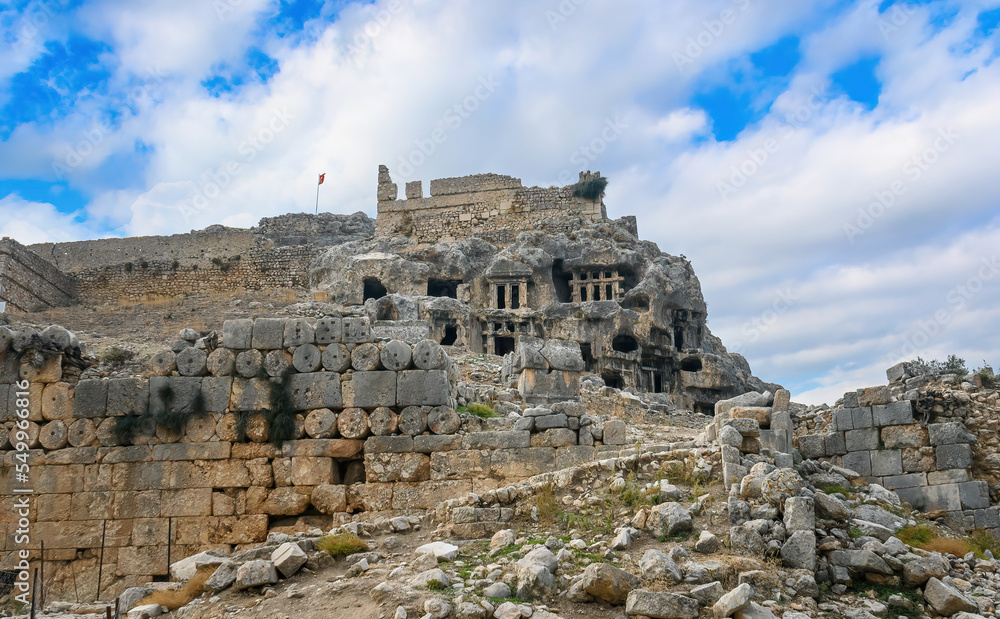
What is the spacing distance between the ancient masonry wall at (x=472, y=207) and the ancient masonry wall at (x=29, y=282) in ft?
55.6

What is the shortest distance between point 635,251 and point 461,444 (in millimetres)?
25396

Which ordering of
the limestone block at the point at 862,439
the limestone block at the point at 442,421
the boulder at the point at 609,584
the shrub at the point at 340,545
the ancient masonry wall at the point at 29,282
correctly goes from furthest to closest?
1. the ancient masonry wall at the point at 29,282
2. the limestone block at the point at 862,439
3. the limestone block at the point at 442,421
4. the shrub at the point at 340,545
5. the boulder at the point at 609,584


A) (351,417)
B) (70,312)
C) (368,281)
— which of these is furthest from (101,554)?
(70,312)

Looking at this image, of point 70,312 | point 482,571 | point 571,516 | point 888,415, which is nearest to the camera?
point 482,571

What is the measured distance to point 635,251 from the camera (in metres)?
33.6

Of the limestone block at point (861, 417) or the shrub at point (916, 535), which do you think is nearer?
the shrub at point (916, 535)

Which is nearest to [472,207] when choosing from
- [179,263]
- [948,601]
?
[179,263]

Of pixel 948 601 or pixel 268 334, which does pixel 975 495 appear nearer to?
pixel 948 601

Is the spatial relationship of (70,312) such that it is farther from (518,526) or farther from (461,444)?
(518,526)

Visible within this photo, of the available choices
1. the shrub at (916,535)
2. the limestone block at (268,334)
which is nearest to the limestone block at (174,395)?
the limestone block at (268,334)

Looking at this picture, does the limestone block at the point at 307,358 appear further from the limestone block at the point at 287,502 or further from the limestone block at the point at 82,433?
the limestone block at the point at 82,433

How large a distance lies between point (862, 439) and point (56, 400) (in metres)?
12.2

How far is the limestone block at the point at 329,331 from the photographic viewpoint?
994cm

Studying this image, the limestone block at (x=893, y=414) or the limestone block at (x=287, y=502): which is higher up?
the limestone block at (x=893, y=414)
